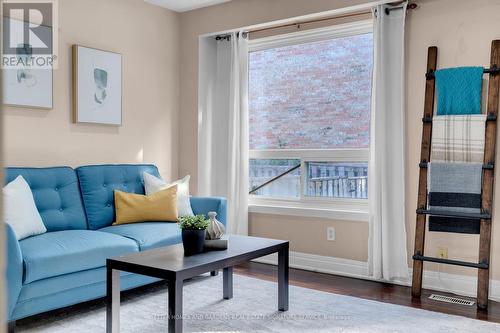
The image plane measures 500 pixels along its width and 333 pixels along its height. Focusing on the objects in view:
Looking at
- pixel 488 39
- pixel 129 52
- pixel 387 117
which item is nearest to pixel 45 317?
pixel 129 52

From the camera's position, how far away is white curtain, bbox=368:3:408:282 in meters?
3.66

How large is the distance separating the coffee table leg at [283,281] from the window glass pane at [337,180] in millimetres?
1233

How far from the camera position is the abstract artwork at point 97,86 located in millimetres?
3906

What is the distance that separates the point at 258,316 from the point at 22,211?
1.63 m

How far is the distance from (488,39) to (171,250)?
2.61 meters

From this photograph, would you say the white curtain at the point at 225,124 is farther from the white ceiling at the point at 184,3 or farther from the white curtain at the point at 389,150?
the white curtain at the point at 389,150

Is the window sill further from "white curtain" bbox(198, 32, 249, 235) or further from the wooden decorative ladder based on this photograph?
the wooden decorative ladder

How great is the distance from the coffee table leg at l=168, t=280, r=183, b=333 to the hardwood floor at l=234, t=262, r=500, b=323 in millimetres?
1548

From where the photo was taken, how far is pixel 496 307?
315 cm

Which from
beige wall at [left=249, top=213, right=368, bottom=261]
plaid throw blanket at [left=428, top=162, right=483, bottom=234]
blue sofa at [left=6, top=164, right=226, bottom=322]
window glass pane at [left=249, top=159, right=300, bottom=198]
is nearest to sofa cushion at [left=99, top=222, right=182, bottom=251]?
blue sofa at [left=6, top=164, right=226, bottom=322]

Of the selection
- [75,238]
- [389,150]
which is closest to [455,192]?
[389,150]

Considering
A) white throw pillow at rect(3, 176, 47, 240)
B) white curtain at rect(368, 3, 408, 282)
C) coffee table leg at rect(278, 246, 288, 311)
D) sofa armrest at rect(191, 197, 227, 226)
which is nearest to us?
white throw pillow at rect(3, 176, 47, 240)

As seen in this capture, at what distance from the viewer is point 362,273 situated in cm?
388

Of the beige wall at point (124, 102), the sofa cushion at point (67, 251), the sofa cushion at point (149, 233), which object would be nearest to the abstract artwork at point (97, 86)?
the beige wall at point (124, 102)
